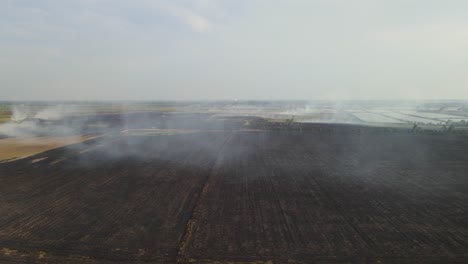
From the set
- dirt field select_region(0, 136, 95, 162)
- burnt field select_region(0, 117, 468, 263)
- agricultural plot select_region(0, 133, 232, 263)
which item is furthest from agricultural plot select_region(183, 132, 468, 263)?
dirt field select_region(0, 136, 95, 162)

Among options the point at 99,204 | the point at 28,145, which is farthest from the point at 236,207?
the point at 28,145

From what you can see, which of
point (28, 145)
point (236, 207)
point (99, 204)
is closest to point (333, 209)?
point (236, 207)

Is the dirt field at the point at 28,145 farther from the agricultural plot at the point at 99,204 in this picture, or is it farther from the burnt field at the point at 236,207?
the agricultural plot at the point at 99,204

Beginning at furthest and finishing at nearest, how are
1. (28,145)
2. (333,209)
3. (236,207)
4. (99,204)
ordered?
(28,145) < (99,204) < (236,207) < (333,209)

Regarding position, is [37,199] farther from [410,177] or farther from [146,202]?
[410,177]

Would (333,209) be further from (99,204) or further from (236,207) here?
(99,204)

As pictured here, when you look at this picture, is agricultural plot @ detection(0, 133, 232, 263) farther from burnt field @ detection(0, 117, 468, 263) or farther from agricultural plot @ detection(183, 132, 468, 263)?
agricultural plot @ detection(183, 132, 468, 263)

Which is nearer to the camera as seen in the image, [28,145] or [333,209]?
[333,209]

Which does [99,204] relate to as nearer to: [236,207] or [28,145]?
[236,207]

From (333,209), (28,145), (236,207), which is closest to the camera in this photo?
(333,209)

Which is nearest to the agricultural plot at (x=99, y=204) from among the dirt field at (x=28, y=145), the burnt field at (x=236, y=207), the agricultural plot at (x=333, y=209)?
the burnt field at (x=236, y=207)

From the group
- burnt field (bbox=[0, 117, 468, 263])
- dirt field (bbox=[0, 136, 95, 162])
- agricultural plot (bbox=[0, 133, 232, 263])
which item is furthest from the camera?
dirt field (bbox=[0, 136, 95, 162])
